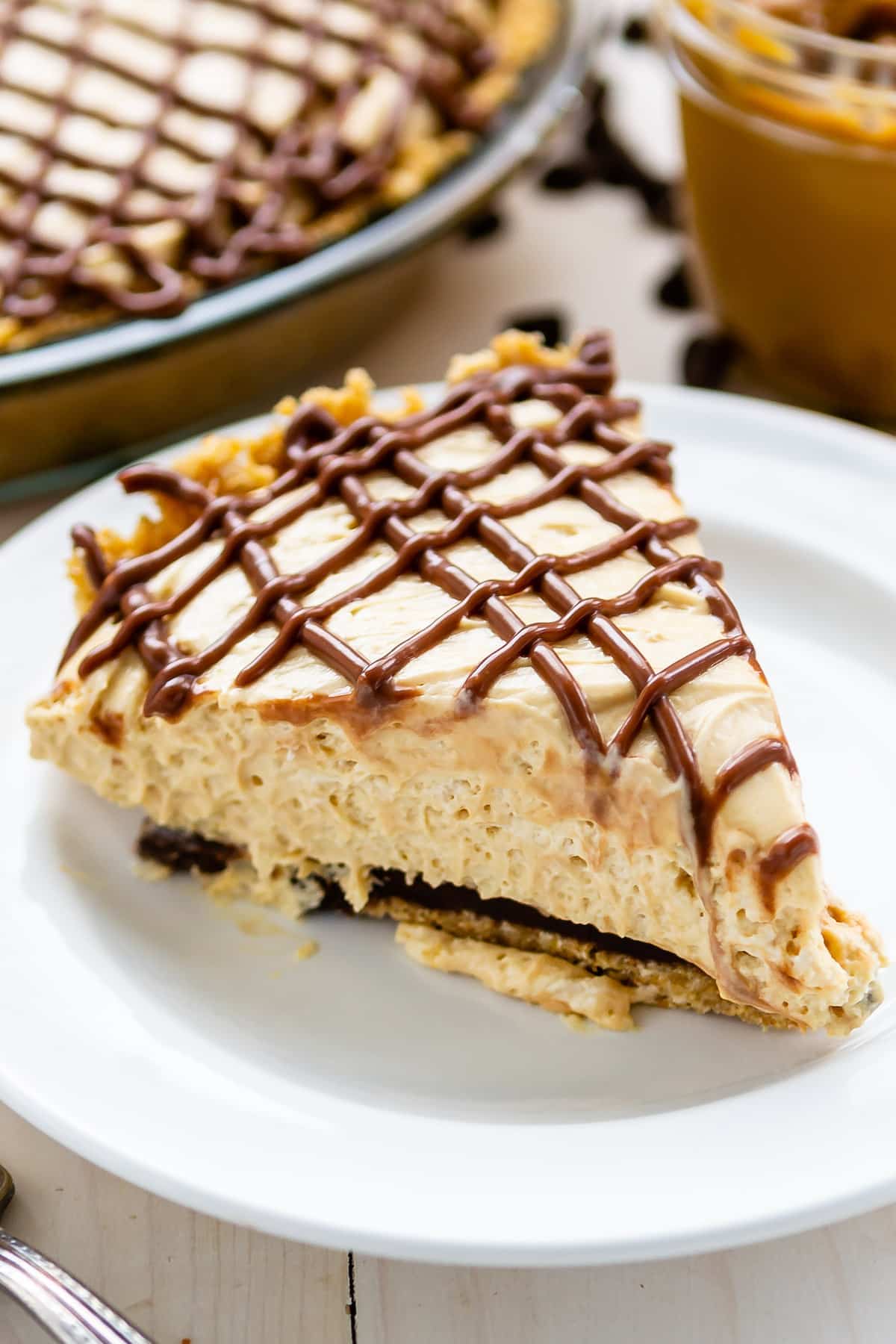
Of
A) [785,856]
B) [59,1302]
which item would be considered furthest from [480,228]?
[59,1302]

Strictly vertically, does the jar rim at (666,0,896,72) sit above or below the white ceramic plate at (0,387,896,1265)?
above

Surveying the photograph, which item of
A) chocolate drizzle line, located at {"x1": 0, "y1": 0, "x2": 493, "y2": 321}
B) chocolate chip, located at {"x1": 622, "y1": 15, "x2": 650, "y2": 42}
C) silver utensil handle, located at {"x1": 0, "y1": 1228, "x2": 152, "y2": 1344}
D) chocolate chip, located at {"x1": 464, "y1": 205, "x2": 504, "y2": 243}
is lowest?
silver utensil handle, located at {"x1": 0, "y1": 1228, "x2": 152, "y2": 1344}

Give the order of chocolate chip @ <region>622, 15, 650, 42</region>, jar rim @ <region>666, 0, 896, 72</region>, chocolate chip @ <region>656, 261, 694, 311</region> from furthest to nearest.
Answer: chocolate chip @ <region>622, 15, 650, 42</region>, chocolate chip @ <region>656, 261, 694, 311</region>, jar rim @ <region>666, 0, 896, 72</region>

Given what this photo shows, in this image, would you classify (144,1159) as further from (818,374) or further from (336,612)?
(818,374)

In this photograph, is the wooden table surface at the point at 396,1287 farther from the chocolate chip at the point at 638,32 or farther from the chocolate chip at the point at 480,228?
the chocolate chip at the point at 638,32

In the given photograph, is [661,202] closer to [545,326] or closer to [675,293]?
[675,293]

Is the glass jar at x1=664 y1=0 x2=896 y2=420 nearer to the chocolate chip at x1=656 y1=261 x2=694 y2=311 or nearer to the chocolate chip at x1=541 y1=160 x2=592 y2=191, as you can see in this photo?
the chocolate chip at x1=656 y1=261 x2=694 y2=311

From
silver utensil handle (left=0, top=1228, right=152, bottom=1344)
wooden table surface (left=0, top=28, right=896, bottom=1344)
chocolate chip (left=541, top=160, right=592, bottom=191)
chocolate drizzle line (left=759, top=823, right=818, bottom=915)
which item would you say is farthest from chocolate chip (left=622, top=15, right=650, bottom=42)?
silver utensil handle (left=0, top=1228, right=152, bottom=1344)

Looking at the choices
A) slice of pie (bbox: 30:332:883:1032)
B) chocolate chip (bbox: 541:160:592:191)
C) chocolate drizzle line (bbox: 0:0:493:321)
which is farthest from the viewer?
chocolate chip (bbox: 541:160:592:191)

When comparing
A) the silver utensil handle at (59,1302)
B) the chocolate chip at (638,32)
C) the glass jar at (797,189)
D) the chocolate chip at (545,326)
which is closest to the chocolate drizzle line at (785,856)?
the silver utensil handle at (59,1302)
